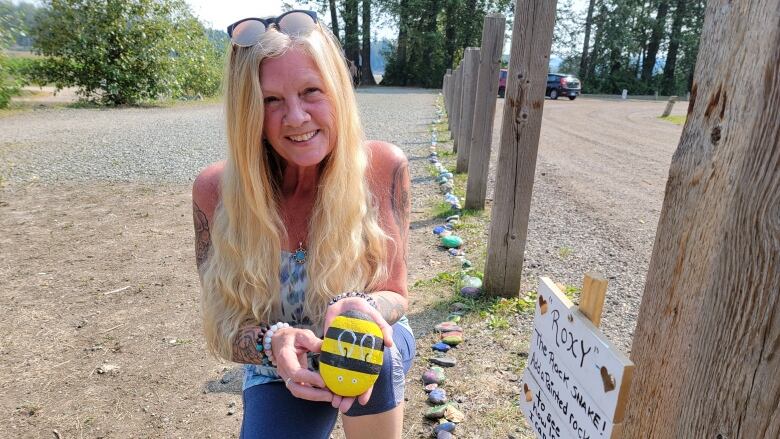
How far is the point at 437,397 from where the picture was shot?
7.98ft

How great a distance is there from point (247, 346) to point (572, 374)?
1027 millimetres

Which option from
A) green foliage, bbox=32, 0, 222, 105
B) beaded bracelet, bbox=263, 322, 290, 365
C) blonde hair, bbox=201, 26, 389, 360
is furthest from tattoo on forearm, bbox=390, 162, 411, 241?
green foliage, bbox=32, 0, 222, 105

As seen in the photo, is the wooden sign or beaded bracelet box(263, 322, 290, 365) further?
beaded bracelet box(263, 322, 290, 365)

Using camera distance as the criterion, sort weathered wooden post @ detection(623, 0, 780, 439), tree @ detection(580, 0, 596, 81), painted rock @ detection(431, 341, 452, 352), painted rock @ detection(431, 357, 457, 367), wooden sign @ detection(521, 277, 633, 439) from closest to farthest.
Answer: weathered wooden post @ detection(623, 0, 780, 439), wooden sign @ detection(521, 277, 633, 439), painted rock @ detection(431, 357, 457, 367), painted rock @ detection(431, 341, 452, 352), tree @ detection(580, 0, 596, 81)

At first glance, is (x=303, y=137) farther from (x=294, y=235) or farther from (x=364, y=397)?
(x=364, y=397)

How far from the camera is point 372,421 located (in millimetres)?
1657

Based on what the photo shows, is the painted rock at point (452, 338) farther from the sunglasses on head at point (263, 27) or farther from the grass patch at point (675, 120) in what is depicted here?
the grass patch at point (675, 120)

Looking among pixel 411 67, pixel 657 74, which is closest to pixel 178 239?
pixel 411 67

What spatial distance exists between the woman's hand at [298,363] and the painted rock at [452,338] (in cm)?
142

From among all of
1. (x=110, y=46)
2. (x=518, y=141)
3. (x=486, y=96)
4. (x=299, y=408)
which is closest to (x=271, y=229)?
(x=299, y=408)

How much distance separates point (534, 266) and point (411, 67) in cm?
3399

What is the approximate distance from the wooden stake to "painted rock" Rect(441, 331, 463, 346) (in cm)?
175

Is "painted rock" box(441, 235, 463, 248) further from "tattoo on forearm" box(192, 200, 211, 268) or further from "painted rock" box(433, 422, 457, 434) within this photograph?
"tattoo on forearm" box(192, 200, 211, 268)

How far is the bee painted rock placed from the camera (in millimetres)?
1439
